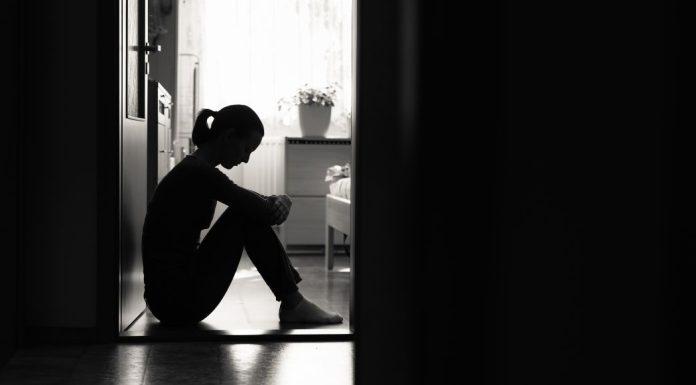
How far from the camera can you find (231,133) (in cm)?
313

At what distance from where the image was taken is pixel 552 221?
0.60 metres

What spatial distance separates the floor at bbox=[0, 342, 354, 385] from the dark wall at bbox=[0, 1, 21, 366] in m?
0.10

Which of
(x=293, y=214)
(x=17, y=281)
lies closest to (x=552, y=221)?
(x=17, y=281)

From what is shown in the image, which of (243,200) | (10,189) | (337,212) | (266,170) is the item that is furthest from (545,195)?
(266,170)

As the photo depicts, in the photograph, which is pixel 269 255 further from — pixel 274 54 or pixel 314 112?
pixel 274 54

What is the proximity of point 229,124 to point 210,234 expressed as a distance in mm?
384

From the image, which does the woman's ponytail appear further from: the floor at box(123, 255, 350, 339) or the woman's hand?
the floor at box(123, 255, 350, 339)

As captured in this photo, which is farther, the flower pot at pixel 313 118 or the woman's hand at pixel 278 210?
the flower pot at pixel 313 118

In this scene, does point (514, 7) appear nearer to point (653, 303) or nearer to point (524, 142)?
point (524, 142)

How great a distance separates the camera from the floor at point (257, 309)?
2875mm

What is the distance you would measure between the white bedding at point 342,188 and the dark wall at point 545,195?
4.17 metres

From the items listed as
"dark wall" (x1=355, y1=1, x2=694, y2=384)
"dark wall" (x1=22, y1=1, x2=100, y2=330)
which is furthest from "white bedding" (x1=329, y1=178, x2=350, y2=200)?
"dark wall" (x1=355, y1=1, x2=694, y2=384)

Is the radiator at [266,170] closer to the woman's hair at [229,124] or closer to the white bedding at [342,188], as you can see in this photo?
the white bedding at [342,188]

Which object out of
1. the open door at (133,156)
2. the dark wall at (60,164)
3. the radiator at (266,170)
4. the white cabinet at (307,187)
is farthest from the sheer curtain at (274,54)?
the dark wall at (60,164)
